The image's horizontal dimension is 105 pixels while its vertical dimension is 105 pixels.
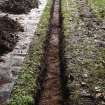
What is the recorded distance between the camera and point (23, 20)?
42.5ft

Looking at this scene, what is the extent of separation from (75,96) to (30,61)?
2.22 m

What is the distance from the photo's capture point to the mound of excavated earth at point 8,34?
9039 millimetres

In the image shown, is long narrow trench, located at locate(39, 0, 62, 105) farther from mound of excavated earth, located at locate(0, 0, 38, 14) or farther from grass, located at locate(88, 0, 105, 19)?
grass, located at locate(88, 0, 105, 19)

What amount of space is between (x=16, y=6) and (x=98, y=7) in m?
4.53

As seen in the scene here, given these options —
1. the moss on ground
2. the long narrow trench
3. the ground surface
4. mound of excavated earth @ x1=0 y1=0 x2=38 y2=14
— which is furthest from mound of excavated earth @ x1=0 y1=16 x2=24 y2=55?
mound of excavated earth @ x1=0 y1=0 x2=38 y2=14

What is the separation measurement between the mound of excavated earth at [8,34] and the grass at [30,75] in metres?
0.63

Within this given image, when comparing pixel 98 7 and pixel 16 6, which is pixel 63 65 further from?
pixel 98 7

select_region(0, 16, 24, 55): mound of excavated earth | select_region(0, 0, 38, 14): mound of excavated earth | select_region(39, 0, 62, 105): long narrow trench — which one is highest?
select_region(0, 0, 38, 14): mound of excavated earth

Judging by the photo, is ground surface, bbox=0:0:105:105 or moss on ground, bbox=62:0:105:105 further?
moss on ground, bbox=62:0:105:105

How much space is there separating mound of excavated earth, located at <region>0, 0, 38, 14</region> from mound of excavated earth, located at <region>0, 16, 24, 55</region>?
252 cm

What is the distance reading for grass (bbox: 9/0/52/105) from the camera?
20.5 feet

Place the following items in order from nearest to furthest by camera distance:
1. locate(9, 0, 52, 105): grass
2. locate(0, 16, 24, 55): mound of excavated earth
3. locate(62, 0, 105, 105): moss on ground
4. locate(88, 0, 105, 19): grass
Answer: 1. locate(9, 0, 52, 105): grass
2. locate(62, 0, 105, 105): moss on ground
3. locate(0, 16, 24, 55): mound of excavated earth
4. locate(88, 0, 105, 19): grass

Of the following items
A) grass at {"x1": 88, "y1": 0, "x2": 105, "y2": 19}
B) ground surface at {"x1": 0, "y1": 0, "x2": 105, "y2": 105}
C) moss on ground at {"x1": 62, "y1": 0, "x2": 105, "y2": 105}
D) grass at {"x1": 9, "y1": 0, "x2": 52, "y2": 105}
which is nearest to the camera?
grass at {"x1": 9, "y1": 0, "x2": 52, "y2": 105}

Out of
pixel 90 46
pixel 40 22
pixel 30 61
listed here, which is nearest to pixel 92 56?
pixel 90 46
